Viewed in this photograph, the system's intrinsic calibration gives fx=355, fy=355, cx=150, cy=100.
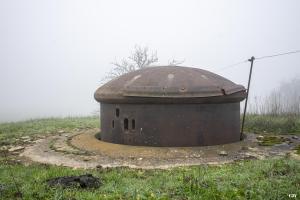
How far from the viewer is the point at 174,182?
5160 millimetres

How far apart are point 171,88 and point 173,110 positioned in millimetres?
488

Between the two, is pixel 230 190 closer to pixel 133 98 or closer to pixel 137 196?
pixel 137 196

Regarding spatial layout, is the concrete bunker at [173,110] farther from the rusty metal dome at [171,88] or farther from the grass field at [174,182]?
the grass field at [174,182]

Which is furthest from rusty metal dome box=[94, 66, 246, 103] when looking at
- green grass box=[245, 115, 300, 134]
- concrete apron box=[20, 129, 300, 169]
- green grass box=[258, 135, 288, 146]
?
green grass box=[245, 115, 300, 134]

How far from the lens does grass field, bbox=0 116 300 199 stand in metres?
4.55

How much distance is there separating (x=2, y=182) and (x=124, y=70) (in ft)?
70.0

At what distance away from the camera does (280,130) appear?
1084cm

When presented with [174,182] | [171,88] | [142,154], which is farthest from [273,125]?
[174,182]

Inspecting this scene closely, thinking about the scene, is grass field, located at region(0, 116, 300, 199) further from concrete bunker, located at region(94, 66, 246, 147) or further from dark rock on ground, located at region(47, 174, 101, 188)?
concrete bunker, located at region(94, 66, 246, 147)

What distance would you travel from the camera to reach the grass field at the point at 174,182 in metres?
4.55

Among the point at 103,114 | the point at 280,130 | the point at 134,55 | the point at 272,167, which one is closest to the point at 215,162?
the point at 272,167

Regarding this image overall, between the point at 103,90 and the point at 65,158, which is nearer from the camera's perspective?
the point at 65,158

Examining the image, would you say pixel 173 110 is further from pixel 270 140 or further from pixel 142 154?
pixel 270 140

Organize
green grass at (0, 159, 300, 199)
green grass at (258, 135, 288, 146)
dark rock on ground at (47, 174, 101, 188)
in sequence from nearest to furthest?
green grass at (0, 159, 300, 199) < dark rock on ground at (47, 174, 101, 188) < green grass at (258, 135, 288, 146)
